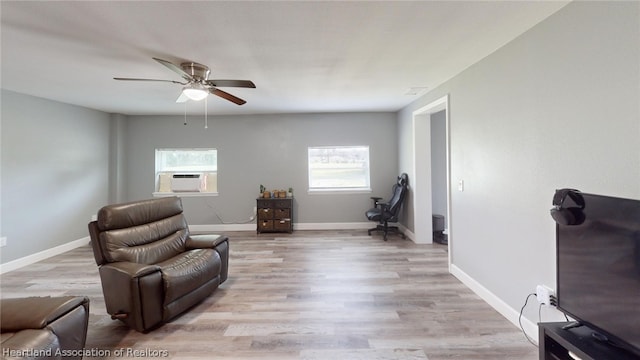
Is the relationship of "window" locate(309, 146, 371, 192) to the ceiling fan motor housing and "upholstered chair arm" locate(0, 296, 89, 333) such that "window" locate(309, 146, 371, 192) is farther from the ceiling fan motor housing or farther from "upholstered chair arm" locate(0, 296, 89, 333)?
"upholstered chair arm" locate(0, 296, 89, 333)

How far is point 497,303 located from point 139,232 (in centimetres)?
348

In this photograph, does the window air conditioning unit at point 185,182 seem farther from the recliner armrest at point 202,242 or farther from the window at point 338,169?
the recliner armrest at point 202,242

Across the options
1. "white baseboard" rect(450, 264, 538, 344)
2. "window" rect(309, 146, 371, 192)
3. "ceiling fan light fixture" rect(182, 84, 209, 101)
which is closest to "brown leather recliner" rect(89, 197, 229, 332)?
"ceiling fan light fixture" rect(182, 84, 209, 101)

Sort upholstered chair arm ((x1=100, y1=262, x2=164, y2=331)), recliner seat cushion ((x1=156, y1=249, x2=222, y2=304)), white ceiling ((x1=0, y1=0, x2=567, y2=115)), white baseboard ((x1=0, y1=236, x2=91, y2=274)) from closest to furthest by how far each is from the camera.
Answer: white ceiling ((x1=0, y1=0, x2=567, y2=115)) < upholstered chair arm ((x1=100, y1=262, x2=164, y2=331)) < recliner seat cushion ((x1=156, y1=249, x2=222, y2=304)) < white baseboard ((x1=0, y1=236, x2=91, y2=274))

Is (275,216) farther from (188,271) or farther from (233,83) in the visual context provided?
(233,83)

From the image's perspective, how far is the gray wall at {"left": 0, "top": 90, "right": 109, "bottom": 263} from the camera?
3.83m

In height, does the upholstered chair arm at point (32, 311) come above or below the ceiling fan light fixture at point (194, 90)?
below

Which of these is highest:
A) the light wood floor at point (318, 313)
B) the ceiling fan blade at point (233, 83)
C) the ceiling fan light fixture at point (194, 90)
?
the ceiling fan blade at point (233, 83)

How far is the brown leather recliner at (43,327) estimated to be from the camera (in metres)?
1.37

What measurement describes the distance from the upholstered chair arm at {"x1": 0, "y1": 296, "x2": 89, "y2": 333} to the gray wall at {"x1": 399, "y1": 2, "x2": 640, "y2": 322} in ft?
10.4

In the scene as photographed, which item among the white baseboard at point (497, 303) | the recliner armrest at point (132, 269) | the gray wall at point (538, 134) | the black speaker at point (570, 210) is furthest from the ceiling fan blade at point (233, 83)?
the white baseboard at point (497, 303)

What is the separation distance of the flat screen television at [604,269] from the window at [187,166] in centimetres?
571

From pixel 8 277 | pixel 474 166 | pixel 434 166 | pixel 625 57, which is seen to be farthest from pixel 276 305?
pixel 434 166

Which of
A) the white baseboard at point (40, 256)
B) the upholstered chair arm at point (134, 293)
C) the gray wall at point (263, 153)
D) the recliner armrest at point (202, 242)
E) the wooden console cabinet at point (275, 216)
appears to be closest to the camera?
the upholstered chair arm at point (134, 293)
